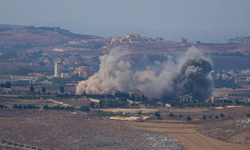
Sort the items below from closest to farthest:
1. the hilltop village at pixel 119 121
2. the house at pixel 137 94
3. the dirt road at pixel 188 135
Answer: the dirt road at pixel 188 135, the hilltop village at pixel 119 121, the house at pixel 137 94

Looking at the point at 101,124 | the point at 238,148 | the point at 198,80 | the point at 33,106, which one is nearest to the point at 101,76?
the point at 198,80

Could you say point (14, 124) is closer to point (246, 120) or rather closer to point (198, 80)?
point (246, 120)

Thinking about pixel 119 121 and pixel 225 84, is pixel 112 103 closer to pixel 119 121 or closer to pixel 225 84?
pixel 119 121

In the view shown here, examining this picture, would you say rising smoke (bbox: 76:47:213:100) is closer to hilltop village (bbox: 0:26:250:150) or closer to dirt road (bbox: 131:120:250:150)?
hilltop village (bbox: 0:26:250:150)

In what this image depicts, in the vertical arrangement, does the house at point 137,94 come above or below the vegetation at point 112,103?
above

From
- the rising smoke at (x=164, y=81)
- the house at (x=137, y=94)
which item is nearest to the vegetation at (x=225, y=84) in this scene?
the rising smoke at (x=164, y=81)

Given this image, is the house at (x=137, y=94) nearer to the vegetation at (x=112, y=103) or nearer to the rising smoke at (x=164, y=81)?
the rising smoke at (x=164, y=81)

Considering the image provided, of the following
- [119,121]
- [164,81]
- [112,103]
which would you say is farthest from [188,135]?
[164,81]

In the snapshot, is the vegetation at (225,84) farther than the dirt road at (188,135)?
Yes

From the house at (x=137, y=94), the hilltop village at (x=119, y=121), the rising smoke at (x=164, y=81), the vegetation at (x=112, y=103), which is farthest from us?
the rising smoke at (x=164, y=81)

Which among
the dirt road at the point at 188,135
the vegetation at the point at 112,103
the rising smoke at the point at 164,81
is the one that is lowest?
the dirt road at the point at 188,135
